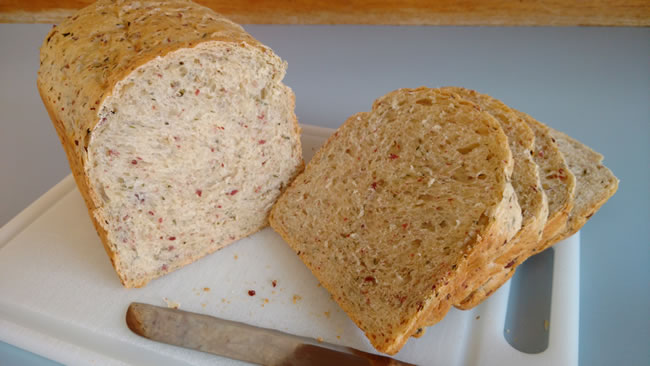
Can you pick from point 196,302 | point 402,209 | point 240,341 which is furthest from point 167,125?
point 402,209

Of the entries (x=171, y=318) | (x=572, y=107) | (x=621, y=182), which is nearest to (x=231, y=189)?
(x=171, y=318)

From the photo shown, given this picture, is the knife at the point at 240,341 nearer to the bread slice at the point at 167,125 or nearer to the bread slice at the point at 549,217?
the bread slice at the point at 167,125

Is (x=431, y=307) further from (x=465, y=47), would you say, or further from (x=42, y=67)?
(x=465, y=47)

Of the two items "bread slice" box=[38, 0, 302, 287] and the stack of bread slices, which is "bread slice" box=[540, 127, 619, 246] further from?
"bread slice" box=[38, 0, 302, 287]

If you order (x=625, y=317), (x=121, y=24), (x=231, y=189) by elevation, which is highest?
(x=121, y=24)

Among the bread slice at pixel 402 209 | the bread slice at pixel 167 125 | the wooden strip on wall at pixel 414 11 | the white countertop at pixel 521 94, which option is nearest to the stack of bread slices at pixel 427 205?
the bread slice at pixel 402 209

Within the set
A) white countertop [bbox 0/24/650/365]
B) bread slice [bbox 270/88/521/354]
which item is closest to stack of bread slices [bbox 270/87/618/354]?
bread slice [bbox 270/88/521/354]

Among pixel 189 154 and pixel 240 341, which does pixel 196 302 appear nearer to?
pixel 240 341
